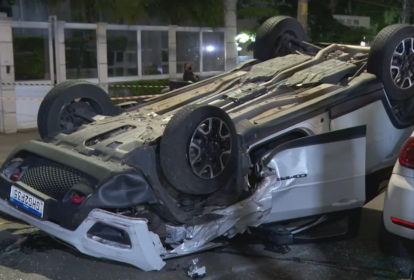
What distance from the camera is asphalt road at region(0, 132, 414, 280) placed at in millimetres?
4301

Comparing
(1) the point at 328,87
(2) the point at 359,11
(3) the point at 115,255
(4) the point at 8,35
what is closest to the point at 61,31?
(4) the point at 8,35

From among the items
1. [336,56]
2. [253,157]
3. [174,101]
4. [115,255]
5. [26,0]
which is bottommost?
[115,255]

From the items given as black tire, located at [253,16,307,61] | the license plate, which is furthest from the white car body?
black tire, located at [253,16,307,61]

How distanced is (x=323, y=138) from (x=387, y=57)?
124 cm

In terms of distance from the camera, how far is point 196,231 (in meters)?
4.11

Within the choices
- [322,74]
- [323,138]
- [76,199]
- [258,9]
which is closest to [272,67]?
[322,74]

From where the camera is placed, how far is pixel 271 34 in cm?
639

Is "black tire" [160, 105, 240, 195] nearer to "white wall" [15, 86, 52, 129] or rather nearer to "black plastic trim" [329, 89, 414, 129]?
"black plastic trim" [329, 89, 414, 129]

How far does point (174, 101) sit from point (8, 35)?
6737mm

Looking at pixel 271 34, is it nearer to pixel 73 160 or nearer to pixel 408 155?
pixel 408 155

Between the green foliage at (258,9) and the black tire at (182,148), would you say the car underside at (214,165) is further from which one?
the green foliage at (258,9)

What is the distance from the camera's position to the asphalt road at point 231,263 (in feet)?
14.1

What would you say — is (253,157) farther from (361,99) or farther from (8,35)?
(8,35)

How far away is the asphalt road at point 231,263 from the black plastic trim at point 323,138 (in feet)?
2.87
